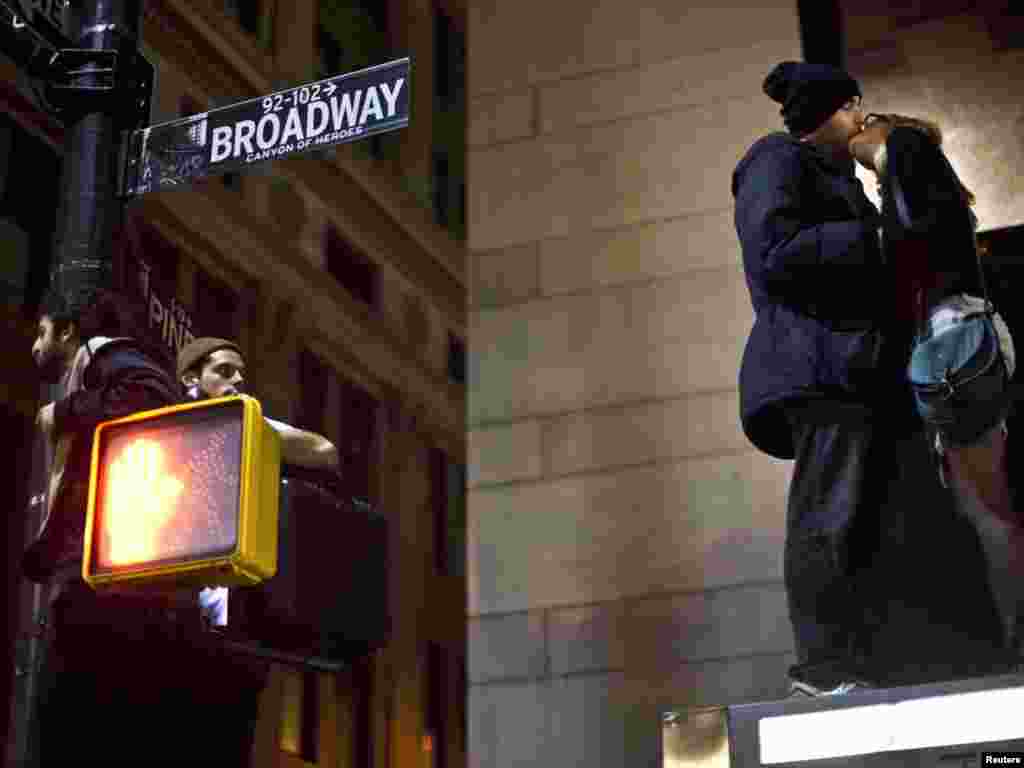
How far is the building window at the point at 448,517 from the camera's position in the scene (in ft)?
115

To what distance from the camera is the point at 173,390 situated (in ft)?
17.2

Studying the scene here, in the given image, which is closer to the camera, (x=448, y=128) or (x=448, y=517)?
(x=448, y=517)

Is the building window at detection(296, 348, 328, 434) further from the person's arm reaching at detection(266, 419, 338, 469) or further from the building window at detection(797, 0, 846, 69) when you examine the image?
the person's arm reaching at detection(266, 419, 338, 469)

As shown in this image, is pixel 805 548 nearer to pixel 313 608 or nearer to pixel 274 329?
pixel 313 608

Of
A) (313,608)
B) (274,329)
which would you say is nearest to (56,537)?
(313,608)

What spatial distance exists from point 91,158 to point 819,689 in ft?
10.7

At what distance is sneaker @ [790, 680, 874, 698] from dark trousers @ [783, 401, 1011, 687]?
20cm

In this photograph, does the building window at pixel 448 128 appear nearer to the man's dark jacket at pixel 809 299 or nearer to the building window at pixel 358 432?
the building window at pixel 358 432

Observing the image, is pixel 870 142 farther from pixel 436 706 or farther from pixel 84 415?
pixel 436 706

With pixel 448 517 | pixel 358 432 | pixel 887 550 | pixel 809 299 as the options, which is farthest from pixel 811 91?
pixel 448 517

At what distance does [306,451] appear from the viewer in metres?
5.23

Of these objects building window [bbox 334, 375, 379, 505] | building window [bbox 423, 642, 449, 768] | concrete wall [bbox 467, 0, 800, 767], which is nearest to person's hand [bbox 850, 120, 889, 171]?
concrete wall [bbox 467, 0, 800, 767]

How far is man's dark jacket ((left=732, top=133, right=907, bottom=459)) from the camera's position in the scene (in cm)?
537

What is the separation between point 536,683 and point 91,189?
9.55 feet
